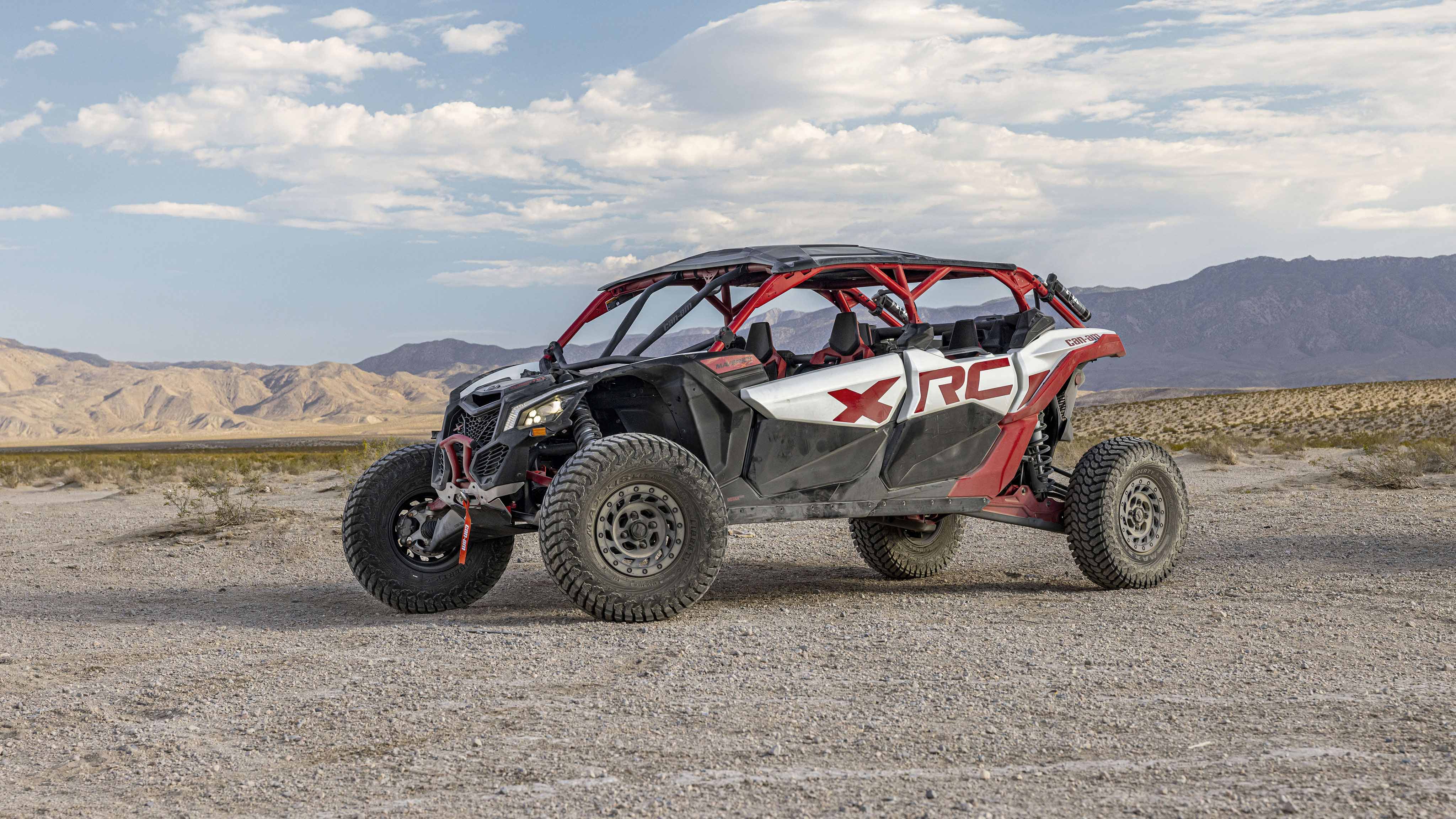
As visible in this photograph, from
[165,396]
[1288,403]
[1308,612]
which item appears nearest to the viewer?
[1308,612]

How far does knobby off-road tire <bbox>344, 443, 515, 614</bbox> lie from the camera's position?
8.21 metres

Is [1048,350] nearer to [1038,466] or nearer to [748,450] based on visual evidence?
[1038,466]

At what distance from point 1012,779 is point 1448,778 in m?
1.50

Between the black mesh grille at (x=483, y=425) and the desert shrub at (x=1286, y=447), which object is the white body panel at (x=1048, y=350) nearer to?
the black mesh grille at (x=483, y=425)

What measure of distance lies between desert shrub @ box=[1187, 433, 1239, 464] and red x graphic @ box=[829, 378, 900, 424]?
61.7 feet

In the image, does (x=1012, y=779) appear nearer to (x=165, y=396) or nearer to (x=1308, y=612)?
(x=1308, y=612)

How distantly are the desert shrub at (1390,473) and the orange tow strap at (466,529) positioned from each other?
1429 cm

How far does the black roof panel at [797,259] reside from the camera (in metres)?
7.95

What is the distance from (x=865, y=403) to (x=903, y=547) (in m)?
2.54

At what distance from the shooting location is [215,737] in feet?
16.6

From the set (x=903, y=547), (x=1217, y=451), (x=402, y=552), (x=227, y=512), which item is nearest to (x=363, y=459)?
(x=227, y=512)

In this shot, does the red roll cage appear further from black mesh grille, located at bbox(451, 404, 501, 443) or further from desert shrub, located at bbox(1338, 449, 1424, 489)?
desert shrub, located at bbox(1338, 449, 1424, 489)

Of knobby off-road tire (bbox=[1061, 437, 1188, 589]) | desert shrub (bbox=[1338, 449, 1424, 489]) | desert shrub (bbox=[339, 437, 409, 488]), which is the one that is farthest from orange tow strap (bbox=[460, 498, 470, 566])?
desert shrub (bbox=[339, 437, 409, 488])

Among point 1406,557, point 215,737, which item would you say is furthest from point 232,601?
point 1406,557
